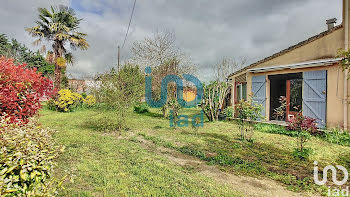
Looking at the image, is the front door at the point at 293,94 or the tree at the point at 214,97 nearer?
the front door at the point at 293,94

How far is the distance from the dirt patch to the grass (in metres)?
0.20

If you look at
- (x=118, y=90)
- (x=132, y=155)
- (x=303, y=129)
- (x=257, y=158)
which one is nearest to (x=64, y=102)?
(x=118, y=90)

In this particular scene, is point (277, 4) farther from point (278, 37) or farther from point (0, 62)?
point (0, 62)

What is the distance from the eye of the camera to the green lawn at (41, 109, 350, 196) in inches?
119

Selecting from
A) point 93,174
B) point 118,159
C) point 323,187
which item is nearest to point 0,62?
point 93,174

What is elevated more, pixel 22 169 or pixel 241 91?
pixel 241 91

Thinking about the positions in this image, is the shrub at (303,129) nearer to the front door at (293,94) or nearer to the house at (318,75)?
the house at (318,75)

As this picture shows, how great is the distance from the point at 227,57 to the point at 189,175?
13.5 m

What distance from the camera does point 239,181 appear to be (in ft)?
11.0

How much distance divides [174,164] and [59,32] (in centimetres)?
1482

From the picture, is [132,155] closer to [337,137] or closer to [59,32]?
[337,137]

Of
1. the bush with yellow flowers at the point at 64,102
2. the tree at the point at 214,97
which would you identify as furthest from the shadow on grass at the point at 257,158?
the bush with yellow flowers at the point at 64,102

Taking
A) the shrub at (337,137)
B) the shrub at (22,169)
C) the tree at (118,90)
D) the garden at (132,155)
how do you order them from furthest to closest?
the tree at (118,90) → the shrub at (337,137) → the garden at (132,155) → the shrub at (22,169)

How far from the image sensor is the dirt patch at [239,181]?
2959 mm
